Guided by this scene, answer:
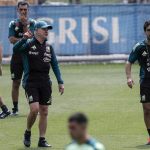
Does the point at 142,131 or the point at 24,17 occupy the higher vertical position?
the point at 24,17

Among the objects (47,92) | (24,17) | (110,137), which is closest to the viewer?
(47,92)

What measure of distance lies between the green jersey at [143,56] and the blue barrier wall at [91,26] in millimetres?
16117

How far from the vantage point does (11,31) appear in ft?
54.0

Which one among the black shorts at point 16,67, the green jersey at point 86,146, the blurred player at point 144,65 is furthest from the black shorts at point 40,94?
the green jersey at point 86,146

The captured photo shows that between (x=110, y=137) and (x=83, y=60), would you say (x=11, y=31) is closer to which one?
(x=110, y=137)

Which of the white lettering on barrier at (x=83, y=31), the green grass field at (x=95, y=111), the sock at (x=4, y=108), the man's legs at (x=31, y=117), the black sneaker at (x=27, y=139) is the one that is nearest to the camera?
the man's legs at (x=31, y=117)

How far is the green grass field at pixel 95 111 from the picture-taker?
1363 centimetres

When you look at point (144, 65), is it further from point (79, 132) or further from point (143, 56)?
point (79, 132)

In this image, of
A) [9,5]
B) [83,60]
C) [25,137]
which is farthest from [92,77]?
[25,137]

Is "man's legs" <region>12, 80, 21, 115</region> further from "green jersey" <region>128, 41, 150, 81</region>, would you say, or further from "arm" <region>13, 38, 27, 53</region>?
"green jersey" <region>128, 41, 150, 81</region>

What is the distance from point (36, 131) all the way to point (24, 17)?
2.66 m

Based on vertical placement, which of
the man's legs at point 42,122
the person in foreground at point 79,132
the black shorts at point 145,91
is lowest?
the man's legs at point 42,122

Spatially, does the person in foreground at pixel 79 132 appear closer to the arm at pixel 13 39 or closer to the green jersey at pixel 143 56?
the green jersey at pixel 143 56

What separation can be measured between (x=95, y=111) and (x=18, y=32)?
235cm
